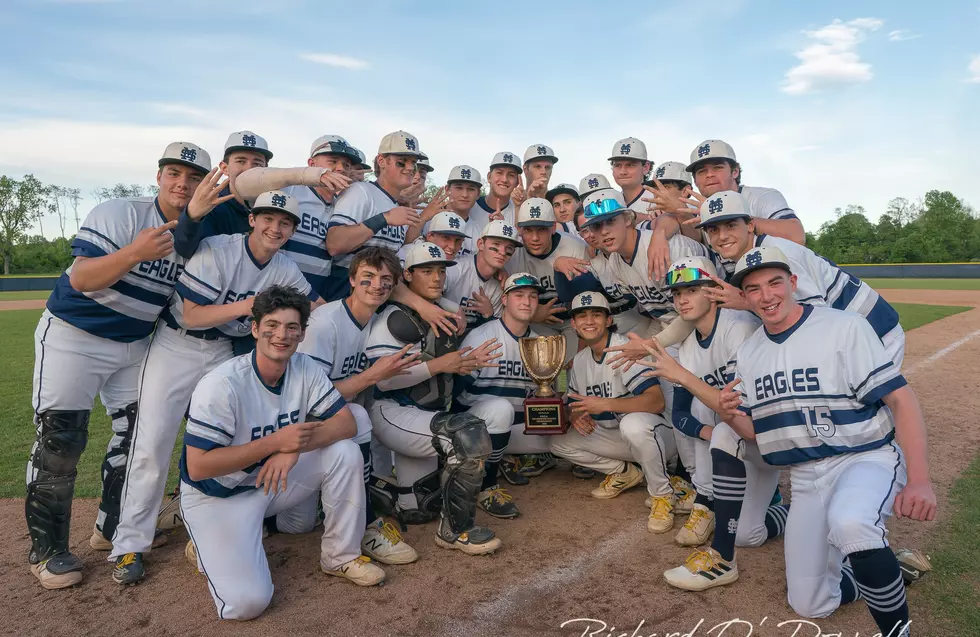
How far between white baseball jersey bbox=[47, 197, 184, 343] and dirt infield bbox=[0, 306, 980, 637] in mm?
1545

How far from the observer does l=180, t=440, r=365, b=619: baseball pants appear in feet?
11.7

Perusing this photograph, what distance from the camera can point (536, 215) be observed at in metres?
5.92

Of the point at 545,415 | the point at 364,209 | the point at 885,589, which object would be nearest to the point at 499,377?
the point at 545,415

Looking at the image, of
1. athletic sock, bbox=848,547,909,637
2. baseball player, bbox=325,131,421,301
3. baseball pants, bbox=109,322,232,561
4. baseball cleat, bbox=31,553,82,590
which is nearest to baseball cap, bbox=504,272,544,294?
baseball player, bbox=325,131,421,301

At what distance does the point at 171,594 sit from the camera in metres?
3.84

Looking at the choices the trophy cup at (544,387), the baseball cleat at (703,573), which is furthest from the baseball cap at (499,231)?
the baseball cleat at (703,573)

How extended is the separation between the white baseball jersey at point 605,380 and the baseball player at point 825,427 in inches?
58.1

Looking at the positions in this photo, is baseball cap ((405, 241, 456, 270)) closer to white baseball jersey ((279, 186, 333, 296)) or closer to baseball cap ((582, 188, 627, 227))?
white baseball jersey ((279, 186, 333, 296))

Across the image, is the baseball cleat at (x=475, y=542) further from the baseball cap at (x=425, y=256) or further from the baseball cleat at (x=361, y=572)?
the baseball cap at (x=425, y=256)

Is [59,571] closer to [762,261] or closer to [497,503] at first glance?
[497,503]

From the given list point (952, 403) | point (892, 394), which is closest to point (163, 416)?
point (892, 394)

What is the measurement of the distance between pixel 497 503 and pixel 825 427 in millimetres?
2458

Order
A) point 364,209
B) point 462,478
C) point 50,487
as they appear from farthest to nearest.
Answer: point 364,209
point 462,478
point 50,487

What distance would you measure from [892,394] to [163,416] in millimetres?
4230
